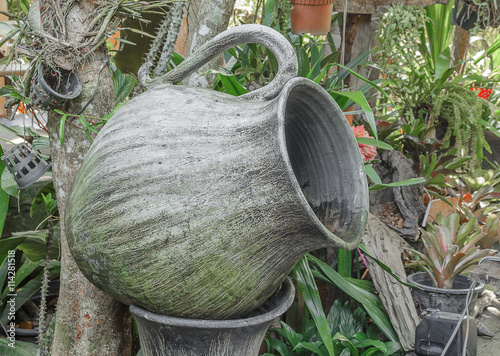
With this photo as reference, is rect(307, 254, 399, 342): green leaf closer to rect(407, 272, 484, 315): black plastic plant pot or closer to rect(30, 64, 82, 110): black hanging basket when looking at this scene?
Result: rect(407, 272, 484, 315): black plastic plant pot

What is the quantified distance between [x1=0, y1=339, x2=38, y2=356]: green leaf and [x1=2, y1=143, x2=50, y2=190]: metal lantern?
2.18 feet

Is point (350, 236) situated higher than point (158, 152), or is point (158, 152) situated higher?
point (158, 152)

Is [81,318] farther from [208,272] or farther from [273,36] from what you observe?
[273,36]

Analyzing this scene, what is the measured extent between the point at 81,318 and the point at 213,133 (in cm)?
74

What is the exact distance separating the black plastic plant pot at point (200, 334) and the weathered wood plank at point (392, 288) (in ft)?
3.17

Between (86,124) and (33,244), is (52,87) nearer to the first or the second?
(86,124)

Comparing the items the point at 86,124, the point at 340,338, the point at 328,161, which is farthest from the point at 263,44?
the point at 340,338

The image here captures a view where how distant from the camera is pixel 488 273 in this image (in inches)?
48.2

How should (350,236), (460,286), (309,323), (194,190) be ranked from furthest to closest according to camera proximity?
(460,286) → (309,323) → (350,236) → (194,190)

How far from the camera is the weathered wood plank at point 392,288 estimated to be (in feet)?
5.65

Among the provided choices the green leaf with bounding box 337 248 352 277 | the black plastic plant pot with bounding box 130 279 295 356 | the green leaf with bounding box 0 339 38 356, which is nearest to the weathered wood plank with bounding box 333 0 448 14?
the green leaf with bounding box 337 248 352 277

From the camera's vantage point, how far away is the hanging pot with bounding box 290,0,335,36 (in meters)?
1.95

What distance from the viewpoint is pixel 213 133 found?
32.0 inches

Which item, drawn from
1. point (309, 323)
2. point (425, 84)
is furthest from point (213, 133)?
point (425, 84)
